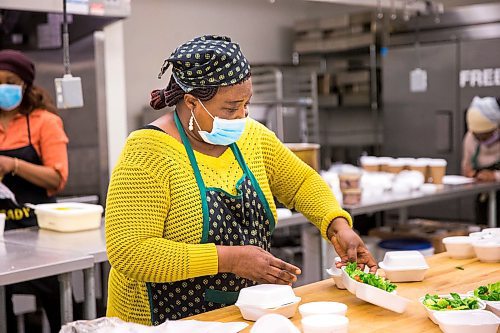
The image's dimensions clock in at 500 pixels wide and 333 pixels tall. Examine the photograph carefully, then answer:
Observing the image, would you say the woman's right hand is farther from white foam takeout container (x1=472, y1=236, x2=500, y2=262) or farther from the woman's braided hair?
white foam takeout container (x1=472, y1=236, x2=500, y2=262)

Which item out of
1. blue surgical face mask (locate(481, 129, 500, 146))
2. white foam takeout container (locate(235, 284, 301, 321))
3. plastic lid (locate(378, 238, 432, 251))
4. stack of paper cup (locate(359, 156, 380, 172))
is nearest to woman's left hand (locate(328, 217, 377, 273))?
white foam takeout container (locate(235, 284, 301, 321))

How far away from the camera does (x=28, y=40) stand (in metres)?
4.86

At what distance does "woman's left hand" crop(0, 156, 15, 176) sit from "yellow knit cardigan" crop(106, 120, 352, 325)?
1450 mm

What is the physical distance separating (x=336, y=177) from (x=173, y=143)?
102 inches

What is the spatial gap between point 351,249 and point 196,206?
51 centimetres

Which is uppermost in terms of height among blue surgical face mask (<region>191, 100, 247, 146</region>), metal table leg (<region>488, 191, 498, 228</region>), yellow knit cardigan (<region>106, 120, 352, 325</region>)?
blue surgical face mask (<region>191, 100, 247, 146</region>)

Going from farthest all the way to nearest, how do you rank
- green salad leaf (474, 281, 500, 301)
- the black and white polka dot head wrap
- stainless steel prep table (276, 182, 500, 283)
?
stainless steel prep table (276, 182, 500, 283) → the black and white polka dot head wrap → green salad leaf (474, 281, 500, 301)

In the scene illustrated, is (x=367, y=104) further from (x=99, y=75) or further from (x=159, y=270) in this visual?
(x=159, y=270)

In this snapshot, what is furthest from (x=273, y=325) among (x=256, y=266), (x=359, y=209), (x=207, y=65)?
(x=359, y=209)

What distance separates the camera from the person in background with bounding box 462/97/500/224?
17.7ft

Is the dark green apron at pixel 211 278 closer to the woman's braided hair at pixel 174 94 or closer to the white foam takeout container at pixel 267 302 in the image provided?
the woman's braided hair at pixel 174 94

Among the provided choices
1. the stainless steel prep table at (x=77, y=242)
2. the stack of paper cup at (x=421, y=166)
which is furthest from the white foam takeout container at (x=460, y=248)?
the stack of paper cup at (x=421, y=166)

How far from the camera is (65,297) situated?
2998mm

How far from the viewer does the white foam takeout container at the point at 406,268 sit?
226 cm
